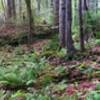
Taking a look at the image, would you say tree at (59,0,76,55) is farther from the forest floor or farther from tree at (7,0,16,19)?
tree at (7,0,16,19)

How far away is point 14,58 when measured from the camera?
11.7 meters

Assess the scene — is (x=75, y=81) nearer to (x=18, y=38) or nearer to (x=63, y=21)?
(x=63, y=21)

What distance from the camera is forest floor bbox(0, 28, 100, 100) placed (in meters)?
6.55

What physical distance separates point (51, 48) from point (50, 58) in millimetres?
1721

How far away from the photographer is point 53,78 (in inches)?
325

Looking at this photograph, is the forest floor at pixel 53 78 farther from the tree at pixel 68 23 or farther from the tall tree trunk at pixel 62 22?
the tall tree trunk at pixel 62 22

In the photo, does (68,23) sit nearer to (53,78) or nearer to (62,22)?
(62,22)

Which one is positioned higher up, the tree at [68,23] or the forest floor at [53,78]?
the tree at [68,23]

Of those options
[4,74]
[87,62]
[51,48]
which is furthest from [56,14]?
[4,74]

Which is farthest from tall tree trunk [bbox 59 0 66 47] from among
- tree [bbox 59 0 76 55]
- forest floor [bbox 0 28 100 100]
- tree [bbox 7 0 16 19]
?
tree [bbox 7 0 16 19]

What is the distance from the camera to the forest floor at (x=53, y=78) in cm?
655

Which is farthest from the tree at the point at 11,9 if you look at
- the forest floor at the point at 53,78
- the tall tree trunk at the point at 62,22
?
the forest floor at the point at 53,78

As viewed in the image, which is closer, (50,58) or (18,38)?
(50,58)

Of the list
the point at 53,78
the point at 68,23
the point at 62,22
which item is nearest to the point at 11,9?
the point at 62,22
